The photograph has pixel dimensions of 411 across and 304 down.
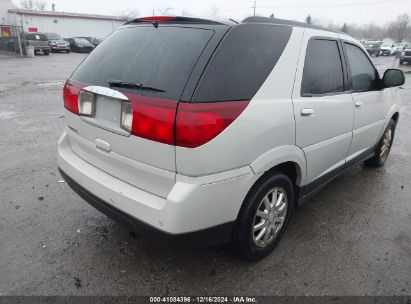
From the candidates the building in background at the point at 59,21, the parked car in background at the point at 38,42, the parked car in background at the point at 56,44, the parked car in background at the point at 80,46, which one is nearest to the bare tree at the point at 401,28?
the building in background at the point at 59,21

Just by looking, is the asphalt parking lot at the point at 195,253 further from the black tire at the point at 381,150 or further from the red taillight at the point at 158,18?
the red taillight at the point at 158,18

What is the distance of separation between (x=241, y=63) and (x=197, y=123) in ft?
1.82

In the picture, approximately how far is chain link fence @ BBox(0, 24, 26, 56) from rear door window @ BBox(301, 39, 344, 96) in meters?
27.2

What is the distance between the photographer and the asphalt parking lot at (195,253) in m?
2.51

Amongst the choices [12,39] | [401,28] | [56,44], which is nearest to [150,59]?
[12,39]

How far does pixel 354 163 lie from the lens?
398 cm

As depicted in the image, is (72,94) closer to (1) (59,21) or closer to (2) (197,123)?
(2) (197,123)

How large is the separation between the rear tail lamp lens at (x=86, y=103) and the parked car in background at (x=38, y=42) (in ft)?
95.0

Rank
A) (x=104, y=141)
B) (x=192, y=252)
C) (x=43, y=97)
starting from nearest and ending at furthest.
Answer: (x=104, y=141) < (x=192, y=252) < (x=43, y=97)

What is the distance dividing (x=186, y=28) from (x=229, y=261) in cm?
180

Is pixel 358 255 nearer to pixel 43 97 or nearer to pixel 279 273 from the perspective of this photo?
pixel 279 273

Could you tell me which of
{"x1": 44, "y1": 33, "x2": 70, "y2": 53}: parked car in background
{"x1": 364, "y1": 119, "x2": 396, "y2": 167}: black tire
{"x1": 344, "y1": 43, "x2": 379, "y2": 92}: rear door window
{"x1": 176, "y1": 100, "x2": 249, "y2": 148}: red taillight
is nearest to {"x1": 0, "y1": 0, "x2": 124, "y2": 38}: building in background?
{"x1": 44, "y1": 33, "x2": 70, "y2": 53}: parked car in background

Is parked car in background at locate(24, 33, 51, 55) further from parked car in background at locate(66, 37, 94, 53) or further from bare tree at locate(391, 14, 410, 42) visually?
bare tree at locate(391, 14, 410, 42)

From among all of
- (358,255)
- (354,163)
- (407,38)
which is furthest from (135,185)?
(407,38)
